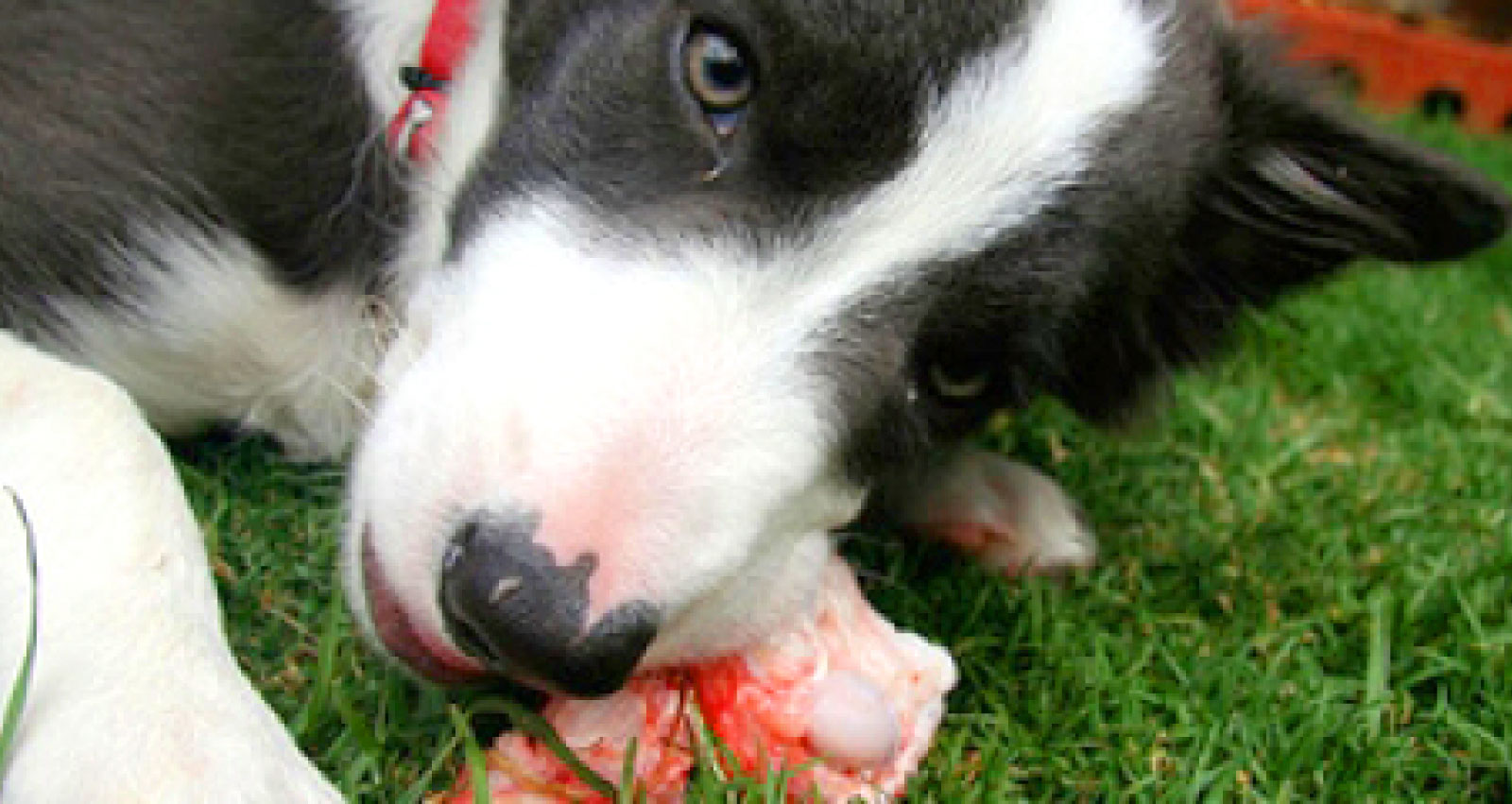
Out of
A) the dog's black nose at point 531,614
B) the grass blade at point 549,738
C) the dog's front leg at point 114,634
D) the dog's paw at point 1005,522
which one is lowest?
the dog's paw at point 1005,522

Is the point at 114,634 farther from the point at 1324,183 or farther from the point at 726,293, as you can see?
the point at 1324,183

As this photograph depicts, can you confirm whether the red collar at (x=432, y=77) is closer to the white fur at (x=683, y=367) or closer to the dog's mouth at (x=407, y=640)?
the white fur at (x=683, y=367)

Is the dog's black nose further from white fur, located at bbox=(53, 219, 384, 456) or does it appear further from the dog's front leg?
white fur, located at bbox=(53, 219, 384, 456)

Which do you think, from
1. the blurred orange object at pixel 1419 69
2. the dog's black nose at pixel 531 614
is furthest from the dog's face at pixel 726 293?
the blurred orange object at pixel 1419 69

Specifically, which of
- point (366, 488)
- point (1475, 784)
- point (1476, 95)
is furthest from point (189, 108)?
point (1476, 95)

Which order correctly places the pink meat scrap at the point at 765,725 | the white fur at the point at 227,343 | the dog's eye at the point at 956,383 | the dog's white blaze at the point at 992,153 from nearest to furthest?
1. the pink meat scrap at the point at 765,725
2. the dog's white blaze at the point at 992,153
3. the dog's eye at the point at 956,383
4. the white fur at the point at 227,343

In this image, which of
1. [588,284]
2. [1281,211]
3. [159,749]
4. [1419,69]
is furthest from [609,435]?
[1419,69]

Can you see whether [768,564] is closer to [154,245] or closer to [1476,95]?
[154,245]

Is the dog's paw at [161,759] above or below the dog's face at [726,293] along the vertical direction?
below
